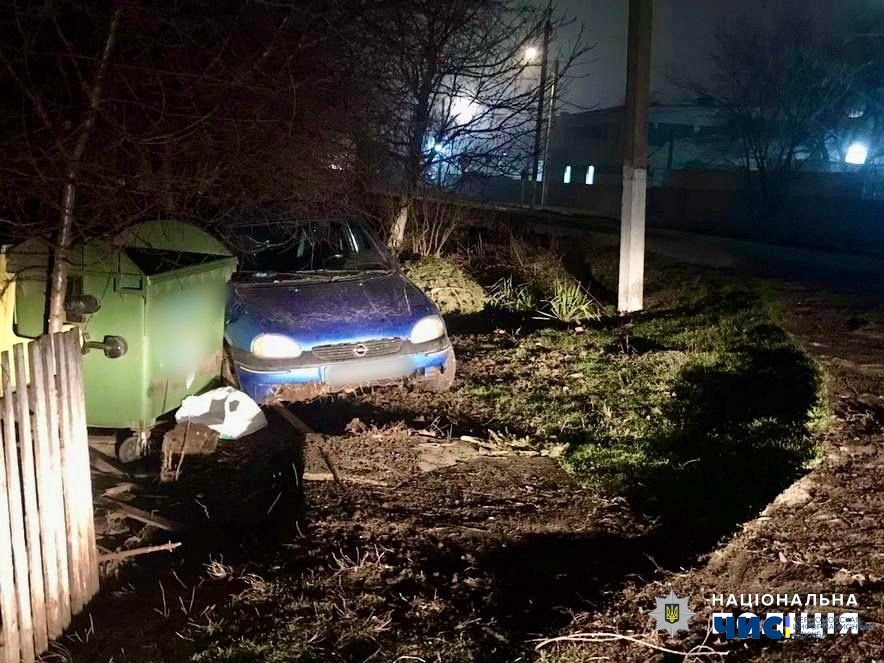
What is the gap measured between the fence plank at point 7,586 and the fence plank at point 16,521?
20 millimetres

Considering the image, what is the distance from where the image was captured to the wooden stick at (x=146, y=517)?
4539 millimetres

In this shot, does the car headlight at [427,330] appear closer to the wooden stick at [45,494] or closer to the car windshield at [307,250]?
the car windshield at [307,250]

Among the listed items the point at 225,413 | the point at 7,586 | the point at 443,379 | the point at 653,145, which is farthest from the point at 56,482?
the point at 653,145

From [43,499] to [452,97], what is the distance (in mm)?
9290

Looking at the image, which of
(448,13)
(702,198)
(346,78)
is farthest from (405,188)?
(702,198)

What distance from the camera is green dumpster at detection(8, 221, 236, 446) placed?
5.05 metres

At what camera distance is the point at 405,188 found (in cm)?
1162

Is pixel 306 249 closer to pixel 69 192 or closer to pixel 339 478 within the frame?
pixel 339 478

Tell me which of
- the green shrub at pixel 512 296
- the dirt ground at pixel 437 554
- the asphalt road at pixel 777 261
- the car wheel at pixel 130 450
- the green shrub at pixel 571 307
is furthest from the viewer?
the asphalt road at pixel 777 261

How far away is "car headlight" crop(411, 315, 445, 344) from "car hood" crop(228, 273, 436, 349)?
0.05 metres

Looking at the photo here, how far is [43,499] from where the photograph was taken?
3.34m

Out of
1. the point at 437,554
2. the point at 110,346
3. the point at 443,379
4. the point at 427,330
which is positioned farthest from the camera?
the point at 443,379

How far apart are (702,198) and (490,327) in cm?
2143

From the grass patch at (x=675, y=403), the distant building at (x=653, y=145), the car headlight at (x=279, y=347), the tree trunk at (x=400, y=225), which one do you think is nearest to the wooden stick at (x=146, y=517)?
the car headlight at (x=279, y=347)
